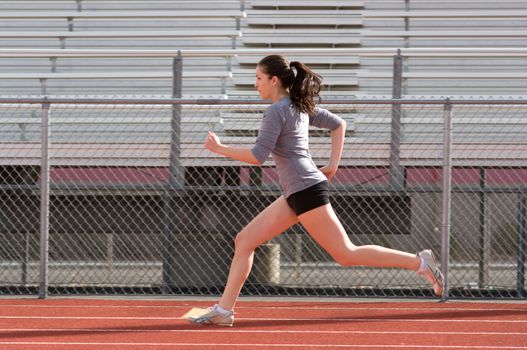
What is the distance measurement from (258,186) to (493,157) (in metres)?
2.04

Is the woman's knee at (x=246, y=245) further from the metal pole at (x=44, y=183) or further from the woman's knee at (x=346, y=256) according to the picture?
the metal pole at (x=44, y=183)

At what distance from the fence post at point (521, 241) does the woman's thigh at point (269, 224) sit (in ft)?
10.8

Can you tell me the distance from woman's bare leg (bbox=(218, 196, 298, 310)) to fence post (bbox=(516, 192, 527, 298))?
10.8ft

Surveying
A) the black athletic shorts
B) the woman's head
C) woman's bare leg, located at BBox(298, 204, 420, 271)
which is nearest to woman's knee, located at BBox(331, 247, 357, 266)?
woman's bare leg, located at BBox(298, 204, 420, 271)

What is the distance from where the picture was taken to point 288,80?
20.0ft

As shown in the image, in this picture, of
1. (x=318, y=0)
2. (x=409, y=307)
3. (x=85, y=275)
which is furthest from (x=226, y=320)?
(x=318, y=0)

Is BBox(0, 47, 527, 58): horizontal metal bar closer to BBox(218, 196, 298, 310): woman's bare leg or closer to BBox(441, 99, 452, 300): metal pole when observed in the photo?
BBox(441, 99, 452, 300): metal pole

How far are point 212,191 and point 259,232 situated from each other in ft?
10.5

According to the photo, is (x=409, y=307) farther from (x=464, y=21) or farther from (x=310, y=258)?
(x=464, y=21)

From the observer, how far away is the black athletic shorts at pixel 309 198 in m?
5.99

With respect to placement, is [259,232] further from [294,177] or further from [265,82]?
[265,82]

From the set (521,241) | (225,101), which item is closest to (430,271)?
(225,101)

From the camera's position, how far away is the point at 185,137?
1030 cm

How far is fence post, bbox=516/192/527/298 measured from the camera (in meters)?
8.90
